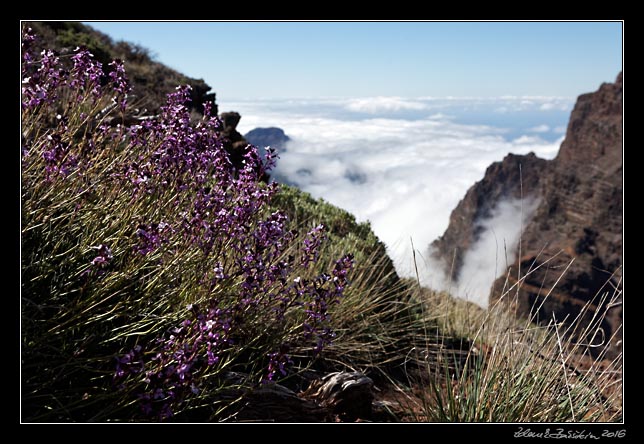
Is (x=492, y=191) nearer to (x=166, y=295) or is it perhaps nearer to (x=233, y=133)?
(x=233, y=133)

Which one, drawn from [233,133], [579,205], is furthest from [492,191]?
[233,133]

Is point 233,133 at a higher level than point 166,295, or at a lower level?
higher

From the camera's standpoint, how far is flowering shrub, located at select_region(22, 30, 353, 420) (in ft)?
9.15

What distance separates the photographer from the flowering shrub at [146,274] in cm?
279

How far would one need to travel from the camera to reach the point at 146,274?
3326 millimetres

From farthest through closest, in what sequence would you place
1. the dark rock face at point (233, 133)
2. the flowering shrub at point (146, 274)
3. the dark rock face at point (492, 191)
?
the dark rock face at point (492, 191)
the dark rock face at point (233, 133)
the flowering shrub at point (146, 274)

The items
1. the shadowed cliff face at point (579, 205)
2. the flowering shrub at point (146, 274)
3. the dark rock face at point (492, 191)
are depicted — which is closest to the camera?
the flowering shrub at point (146, 274)

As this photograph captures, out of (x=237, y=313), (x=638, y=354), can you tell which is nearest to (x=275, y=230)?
(x=237, y=313)

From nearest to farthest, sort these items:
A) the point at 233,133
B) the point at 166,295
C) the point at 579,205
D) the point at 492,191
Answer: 1. the point at 166,295
2. the point at 233,133
3. the point at 579,205
4. the point at 492,191

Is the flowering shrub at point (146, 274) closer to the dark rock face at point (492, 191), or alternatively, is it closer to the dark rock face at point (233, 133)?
the dark rock face at point (233, 133)

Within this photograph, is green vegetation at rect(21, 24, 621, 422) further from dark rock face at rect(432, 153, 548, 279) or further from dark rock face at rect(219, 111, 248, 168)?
dark rock face at rect(432, 153, 548, 279)

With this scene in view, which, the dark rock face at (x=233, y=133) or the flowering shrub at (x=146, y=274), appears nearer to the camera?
the flowering shrub at (x=146, y=274)

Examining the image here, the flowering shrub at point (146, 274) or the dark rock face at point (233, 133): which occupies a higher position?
the dark rock face at point (233, 133)

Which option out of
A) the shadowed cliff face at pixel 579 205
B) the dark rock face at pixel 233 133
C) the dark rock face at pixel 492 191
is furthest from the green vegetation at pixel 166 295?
the dark rock face at pixel 492 191
